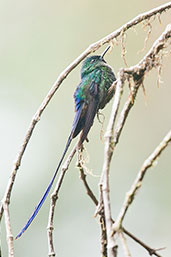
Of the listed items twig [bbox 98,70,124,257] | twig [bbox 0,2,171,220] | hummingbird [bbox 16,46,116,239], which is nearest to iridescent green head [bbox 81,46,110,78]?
hummingbird [bbox 16,46,116,239]

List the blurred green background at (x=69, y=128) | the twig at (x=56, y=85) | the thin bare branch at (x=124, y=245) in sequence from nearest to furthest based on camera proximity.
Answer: the thin bare branch at (x=124, y=245), the twig at (x=56, y=85), the blurred green background at (x=69, y=128)

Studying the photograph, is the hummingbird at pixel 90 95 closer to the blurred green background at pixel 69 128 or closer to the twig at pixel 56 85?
the twig at pixel 56 85

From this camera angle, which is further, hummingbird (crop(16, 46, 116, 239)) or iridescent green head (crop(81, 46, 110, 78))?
iridescent green head (crop(81, 46, 110, 78))

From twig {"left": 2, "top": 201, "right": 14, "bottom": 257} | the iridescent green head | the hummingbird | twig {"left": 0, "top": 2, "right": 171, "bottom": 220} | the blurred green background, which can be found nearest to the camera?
twig {"left": 2, "top": 201, "right": 14, "bottom": 257}

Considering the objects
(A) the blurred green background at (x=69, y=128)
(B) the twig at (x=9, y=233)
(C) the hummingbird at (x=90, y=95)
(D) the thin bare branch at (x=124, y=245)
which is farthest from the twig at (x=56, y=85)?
(A) the blurred green background at (x=69, y=128)

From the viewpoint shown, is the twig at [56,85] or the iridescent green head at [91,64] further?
the iridescent green head at [91,64]

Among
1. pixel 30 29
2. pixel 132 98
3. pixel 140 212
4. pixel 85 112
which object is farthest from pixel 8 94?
pixel 132 98

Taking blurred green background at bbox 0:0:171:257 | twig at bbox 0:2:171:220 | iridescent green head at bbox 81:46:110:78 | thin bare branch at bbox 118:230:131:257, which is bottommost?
thin bare branch at bbox 118:230:131:257

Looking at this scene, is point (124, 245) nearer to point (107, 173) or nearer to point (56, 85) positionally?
point (107, 173)

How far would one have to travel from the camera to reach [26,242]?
621 cm

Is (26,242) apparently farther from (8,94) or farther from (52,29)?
(52,29)

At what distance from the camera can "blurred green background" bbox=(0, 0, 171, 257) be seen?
5.89 meters

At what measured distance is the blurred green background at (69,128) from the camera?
19.3 feet

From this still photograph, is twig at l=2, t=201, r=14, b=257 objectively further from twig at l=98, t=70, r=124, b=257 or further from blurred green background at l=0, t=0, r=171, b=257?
blurred green background at l=0, t=0, r=171, b=257
